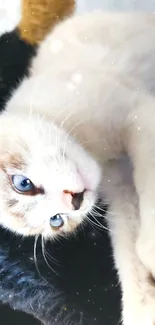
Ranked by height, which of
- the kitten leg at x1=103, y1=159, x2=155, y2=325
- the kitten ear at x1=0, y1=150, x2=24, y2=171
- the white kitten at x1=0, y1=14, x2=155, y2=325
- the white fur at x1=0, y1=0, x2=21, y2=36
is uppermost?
the white fur at x1=0, y1=0, x2=21, y2=36

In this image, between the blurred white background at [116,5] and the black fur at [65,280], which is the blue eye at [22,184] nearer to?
the black fur at [65,280]

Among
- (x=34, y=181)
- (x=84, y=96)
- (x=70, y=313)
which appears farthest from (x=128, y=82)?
(x=70, y=313)

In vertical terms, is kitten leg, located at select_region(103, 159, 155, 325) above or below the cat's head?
below

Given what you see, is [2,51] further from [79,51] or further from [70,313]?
[70,313]

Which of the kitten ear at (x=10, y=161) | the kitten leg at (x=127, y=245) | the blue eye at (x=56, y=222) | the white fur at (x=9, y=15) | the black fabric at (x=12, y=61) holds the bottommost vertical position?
the kitten leg at (x=127, y=245)

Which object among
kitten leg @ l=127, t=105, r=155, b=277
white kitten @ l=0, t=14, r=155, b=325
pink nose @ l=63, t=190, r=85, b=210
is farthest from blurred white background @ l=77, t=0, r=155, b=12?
pink nose @ l=63, t=190, r=85, b=210

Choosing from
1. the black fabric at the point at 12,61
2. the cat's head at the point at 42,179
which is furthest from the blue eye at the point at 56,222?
the black fabric at the point at 12,61

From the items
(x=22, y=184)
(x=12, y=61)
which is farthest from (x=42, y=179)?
(x=12, y=61)

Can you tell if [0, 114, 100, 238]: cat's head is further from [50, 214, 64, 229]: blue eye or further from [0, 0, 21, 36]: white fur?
[0, 0, 21, 36]: white fur
